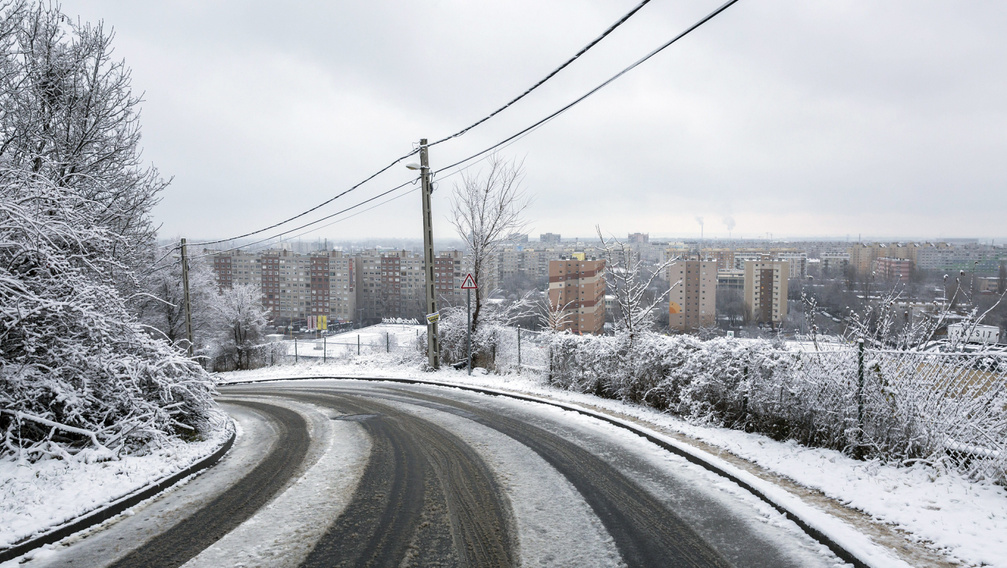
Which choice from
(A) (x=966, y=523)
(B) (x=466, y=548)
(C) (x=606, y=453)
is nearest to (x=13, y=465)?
(B) (x=466, y=548)

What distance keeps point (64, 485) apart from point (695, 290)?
5863 cm

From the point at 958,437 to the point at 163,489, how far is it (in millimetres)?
9318

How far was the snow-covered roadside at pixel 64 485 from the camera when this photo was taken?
501 cm

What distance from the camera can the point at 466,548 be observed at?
4.61 metres

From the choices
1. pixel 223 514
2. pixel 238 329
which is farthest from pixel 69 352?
pixel 238 329

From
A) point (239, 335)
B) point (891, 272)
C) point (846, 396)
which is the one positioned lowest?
point (239, 335)

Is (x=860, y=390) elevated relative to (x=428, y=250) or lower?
lower

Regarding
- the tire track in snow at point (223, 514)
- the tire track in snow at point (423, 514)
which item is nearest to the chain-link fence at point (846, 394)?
the tire track in snow at point (423, 514)

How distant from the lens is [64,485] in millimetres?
5859

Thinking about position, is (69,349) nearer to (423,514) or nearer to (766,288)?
(423,514)

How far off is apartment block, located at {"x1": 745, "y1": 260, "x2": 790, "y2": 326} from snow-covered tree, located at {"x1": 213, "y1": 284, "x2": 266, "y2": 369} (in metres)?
47.2

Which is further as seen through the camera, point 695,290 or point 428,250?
point 695,290

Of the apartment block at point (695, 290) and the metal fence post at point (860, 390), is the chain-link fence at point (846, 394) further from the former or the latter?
the apartment block at point (695, 290)

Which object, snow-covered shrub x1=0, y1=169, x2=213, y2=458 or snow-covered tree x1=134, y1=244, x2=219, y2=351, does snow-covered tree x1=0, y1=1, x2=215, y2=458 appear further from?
snow-covered tree x1=134, y1=244, x2=219, y2=351
